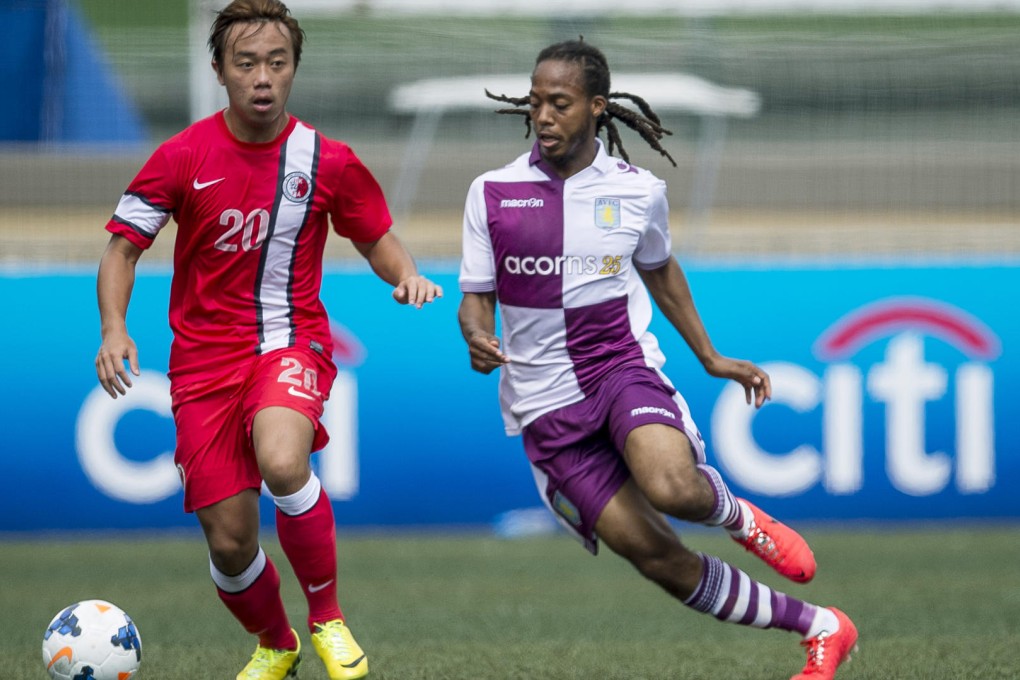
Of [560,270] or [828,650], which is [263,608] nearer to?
[560,270]

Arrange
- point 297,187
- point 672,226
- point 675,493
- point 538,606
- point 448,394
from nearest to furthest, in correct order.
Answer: point 675,493 < point 297,187 < point 538,606 < point 448,394 < point 672,226

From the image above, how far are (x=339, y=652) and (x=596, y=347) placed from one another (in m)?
1.30

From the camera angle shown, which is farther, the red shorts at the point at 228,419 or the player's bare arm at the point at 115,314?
the red shorts at the point at 228,419

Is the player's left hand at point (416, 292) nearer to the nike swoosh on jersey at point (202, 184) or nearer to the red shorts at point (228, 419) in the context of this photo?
the red shorts at point (228, 419)

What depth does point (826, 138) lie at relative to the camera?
11109 millimetres

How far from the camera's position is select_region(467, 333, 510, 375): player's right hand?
17.0ft

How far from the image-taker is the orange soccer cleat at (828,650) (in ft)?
17.5

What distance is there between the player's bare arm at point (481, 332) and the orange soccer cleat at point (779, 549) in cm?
94

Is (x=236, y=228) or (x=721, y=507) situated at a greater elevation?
(x=236, y=228)

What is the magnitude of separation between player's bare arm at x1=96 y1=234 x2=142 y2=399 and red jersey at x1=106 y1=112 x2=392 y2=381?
0.06m

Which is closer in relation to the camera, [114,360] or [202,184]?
[114,360]

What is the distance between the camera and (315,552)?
5461 millimetres

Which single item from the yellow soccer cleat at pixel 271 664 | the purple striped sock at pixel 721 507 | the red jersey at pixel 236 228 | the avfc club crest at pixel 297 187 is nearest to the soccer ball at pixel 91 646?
the yellow soccer cleat at pixel 271 664

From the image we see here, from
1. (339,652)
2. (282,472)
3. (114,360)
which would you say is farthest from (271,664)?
(114,360)
